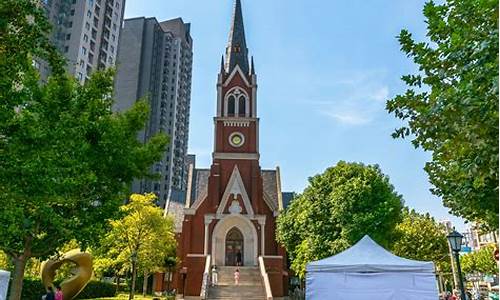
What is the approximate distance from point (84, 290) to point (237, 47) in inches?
957

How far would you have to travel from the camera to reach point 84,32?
184 feet

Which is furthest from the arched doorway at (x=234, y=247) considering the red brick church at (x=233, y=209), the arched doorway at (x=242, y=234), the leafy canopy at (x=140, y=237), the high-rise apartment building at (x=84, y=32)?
the high-rise apartment building at (x=84, y=32)

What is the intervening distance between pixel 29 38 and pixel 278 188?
3219cm

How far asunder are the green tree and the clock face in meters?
23.8

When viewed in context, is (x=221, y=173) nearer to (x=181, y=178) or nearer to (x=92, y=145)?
(x=92, y=145)

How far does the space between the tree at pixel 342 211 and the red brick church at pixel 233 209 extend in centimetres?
442

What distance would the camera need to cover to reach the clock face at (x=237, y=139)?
118 feet

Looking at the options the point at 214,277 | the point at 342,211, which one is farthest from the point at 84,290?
the point at 342,211

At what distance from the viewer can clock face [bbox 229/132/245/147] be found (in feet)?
118

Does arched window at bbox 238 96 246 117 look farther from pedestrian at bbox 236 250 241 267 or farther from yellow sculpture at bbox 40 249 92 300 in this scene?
yellow sculpture at bbox 40 249 92 300

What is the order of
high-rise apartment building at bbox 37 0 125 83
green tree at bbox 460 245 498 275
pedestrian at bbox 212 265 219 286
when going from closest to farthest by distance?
pedestrian at bbox 212 265 219 286 → green tree at bbox 460 245 498 275 → high-rise apartment building at bbox 37 0 125 83

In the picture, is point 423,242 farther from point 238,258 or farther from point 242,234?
point 238,258

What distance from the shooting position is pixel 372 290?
1159 cm

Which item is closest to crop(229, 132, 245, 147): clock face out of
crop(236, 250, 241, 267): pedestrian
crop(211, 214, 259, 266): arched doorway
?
crop(211, 214, 259, 266): arched doorway
